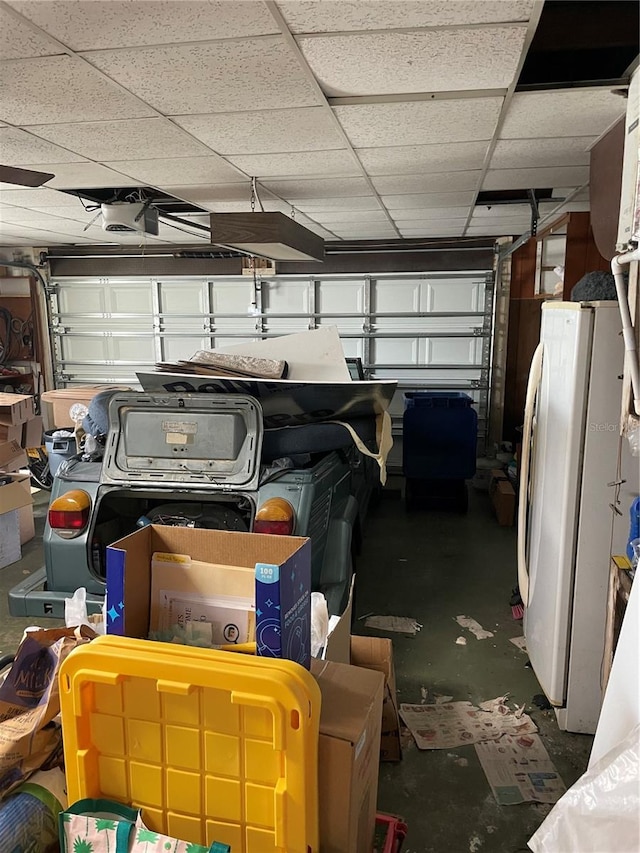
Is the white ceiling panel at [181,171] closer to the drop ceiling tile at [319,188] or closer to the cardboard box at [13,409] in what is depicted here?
the drop ceiling tile at [319,188]

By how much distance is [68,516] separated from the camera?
3.20m

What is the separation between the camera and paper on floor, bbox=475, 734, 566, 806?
2.26 meters

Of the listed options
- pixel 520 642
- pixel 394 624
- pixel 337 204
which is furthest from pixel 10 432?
pixel 520 642

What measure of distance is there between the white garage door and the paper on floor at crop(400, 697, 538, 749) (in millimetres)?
4436

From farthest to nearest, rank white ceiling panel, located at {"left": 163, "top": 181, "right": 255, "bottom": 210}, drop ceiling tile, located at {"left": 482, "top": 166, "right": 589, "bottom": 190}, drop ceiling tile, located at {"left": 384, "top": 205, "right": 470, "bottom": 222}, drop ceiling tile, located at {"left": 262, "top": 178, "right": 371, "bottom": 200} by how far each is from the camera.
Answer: drop ceiling tile, located at {"left": 384, "top": 205, "right": 470, "bottom": 222} < white ceiling panel, located at {"left": 163, "top": 181, "right": 255, "bottom": 210} < drop ceiling tile, located at {"left": 262, "top": 178, "right": 371, "bottom": 200} < drop ceiling tile, located at {"left": 482, "top": 166, "right": 589, "bottom": 190}

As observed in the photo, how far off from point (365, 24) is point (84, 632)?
2090 mm

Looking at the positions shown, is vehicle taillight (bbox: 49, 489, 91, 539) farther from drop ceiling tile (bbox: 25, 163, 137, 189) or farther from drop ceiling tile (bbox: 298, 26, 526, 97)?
drop ceiling tile (bbox: 298, 26, 526, 97)

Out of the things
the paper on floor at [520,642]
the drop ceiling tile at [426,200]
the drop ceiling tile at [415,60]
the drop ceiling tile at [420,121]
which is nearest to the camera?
the drop ceiling tile at [415,60]

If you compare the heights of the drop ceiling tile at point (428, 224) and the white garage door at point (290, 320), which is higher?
the drop ceiling tile at point (428, 224)

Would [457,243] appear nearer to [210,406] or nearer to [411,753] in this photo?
[210,406]

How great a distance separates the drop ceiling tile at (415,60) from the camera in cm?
188

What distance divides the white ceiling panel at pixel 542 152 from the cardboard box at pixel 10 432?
12.8 ft

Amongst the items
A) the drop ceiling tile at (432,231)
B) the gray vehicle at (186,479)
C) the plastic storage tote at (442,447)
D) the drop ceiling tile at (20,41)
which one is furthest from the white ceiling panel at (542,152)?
the plastic storage tote at (442,447)

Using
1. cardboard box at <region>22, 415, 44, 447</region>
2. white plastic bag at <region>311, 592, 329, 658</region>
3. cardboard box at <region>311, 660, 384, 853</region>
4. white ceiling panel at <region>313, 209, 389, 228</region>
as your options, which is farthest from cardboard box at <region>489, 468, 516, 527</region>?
cardboard box at <region>22, 415, 44, 447</region>
